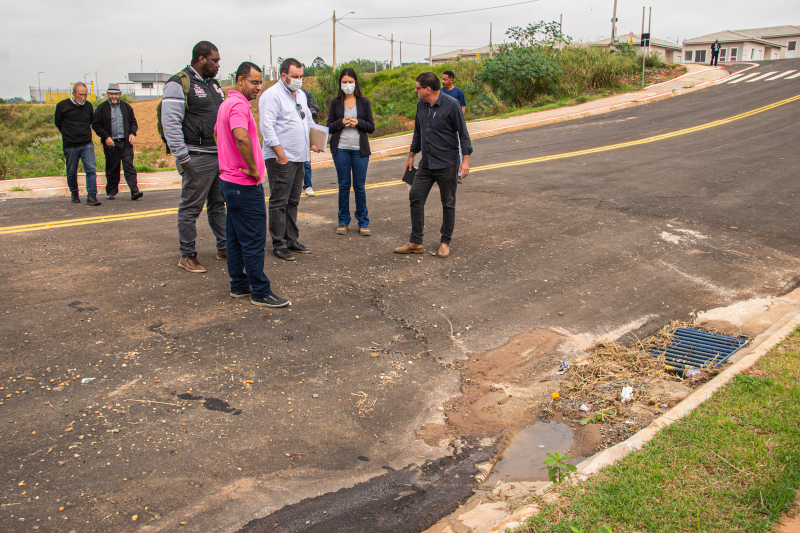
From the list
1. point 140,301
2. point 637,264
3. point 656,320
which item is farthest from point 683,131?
point 140,301

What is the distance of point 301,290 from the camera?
5.95m

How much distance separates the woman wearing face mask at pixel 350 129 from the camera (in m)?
7.20

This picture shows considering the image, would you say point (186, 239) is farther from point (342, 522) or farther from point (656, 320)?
point (656, 320)

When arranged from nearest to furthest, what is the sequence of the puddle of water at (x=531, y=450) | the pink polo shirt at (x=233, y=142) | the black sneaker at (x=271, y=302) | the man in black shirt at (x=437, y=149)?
the puddle of water at (x=531, y=450) < the pink polo shirt at (x=233, y=142) < the black sneaker at (x=271, y=302) < the man in black shirt at (x=437, y=149)

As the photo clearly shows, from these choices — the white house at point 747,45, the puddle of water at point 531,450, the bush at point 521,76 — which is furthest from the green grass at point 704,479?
the white house at point 747,45

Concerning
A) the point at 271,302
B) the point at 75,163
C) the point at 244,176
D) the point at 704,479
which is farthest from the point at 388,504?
the point at 75,163

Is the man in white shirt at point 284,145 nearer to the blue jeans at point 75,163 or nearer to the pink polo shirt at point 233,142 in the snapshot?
the pink polo shirt at point 233,142

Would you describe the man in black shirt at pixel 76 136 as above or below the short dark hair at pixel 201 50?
Result: below

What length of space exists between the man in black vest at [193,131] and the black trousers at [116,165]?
4699 millimetres

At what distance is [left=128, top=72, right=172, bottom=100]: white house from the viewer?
3393 inches

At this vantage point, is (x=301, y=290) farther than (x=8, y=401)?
Yes

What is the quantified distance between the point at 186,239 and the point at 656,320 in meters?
5.00

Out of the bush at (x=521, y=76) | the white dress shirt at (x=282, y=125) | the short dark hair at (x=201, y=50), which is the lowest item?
the white dress shirt at (x=282, y=125)

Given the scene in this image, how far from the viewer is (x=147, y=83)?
9344cm
